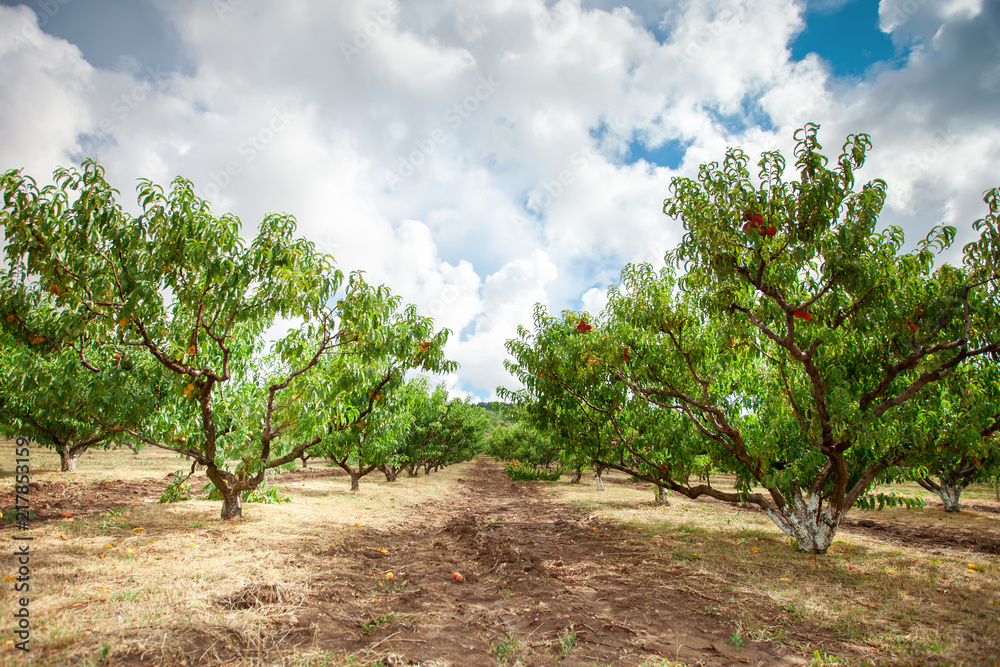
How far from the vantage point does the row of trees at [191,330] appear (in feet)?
22.1

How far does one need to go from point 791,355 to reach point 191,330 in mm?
11263

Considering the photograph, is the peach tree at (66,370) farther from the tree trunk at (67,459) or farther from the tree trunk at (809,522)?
the tree trunk at (67,459)

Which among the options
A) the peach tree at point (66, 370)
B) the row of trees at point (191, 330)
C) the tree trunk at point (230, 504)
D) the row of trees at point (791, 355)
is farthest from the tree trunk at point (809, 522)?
the peach tree at point (66, 370)

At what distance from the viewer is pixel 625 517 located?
1521 cm

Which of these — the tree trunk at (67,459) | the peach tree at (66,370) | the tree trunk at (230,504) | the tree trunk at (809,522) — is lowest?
the tree trunk at (67,459)

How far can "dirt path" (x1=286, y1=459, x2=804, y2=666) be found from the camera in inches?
172

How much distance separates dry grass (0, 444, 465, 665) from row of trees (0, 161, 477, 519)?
1651 mm

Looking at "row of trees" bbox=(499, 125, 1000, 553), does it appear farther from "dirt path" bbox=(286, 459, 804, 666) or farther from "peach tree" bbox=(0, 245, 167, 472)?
"peach tree" bbox=(0, 245, 167, 472)

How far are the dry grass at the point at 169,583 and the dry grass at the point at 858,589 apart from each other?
536cm

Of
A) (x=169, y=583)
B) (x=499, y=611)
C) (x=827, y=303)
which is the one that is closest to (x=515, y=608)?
(x=499, y=611)

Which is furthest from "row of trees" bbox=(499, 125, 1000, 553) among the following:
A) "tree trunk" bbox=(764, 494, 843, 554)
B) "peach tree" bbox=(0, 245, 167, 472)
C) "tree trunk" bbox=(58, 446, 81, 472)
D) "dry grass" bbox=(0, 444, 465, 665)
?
"tree trunk" bbox=(58, 446, 81, 472)

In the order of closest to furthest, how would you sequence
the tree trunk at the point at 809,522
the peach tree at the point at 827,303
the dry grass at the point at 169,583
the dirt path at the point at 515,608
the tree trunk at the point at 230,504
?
the dry grass at the point at 169,583
the dirt path at the point at 515,608
the peach tree at the point at 827,303
the tree trunk at the point at 809,522
the tree trunk at the point at 230,504

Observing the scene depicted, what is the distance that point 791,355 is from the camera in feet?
Answer: 25.7

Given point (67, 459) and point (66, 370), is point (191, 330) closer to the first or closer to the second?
point (66, 370)
